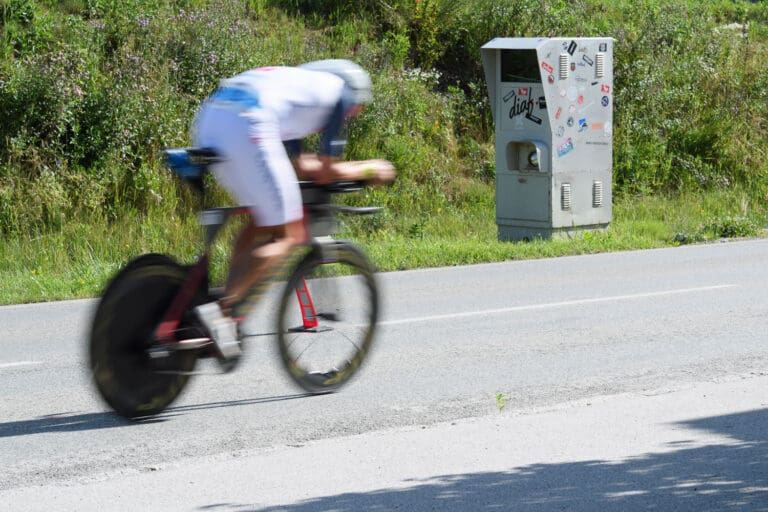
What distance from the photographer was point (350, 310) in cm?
661

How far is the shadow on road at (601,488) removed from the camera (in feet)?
Answer: 15.4

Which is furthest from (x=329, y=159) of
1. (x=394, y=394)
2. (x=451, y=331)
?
(x=451, y=331)

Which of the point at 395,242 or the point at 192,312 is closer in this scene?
the point at 192,312

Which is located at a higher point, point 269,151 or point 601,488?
point 269,151

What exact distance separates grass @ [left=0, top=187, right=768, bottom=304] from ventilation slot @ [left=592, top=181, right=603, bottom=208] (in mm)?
376

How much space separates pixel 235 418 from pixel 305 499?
4.58 feet

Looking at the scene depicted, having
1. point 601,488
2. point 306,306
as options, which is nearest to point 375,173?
point 306,306

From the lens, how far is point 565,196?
46.7 feet

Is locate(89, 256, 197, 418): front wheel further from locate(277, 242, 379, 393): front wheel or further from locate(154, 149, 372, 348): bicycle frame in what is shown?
locate(277, 242, 379, 393): front wheel

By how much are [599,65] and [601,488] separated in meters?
10.3

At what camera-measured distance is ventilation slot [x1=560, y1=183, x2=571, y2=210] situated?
14188mm

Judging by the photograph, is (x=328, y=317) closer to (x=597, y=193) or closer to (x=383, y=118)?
(x=597, y=193)

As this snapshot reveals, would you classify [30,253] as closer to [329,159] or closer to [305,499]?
[329,159]

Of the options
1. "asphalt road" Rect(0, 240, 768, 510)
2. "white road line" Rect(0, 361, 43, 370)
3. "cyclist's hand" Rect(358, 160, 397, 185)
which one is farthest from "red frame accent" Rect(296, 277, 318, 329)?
"white road line" Rect(0, 361, 43, 370)
